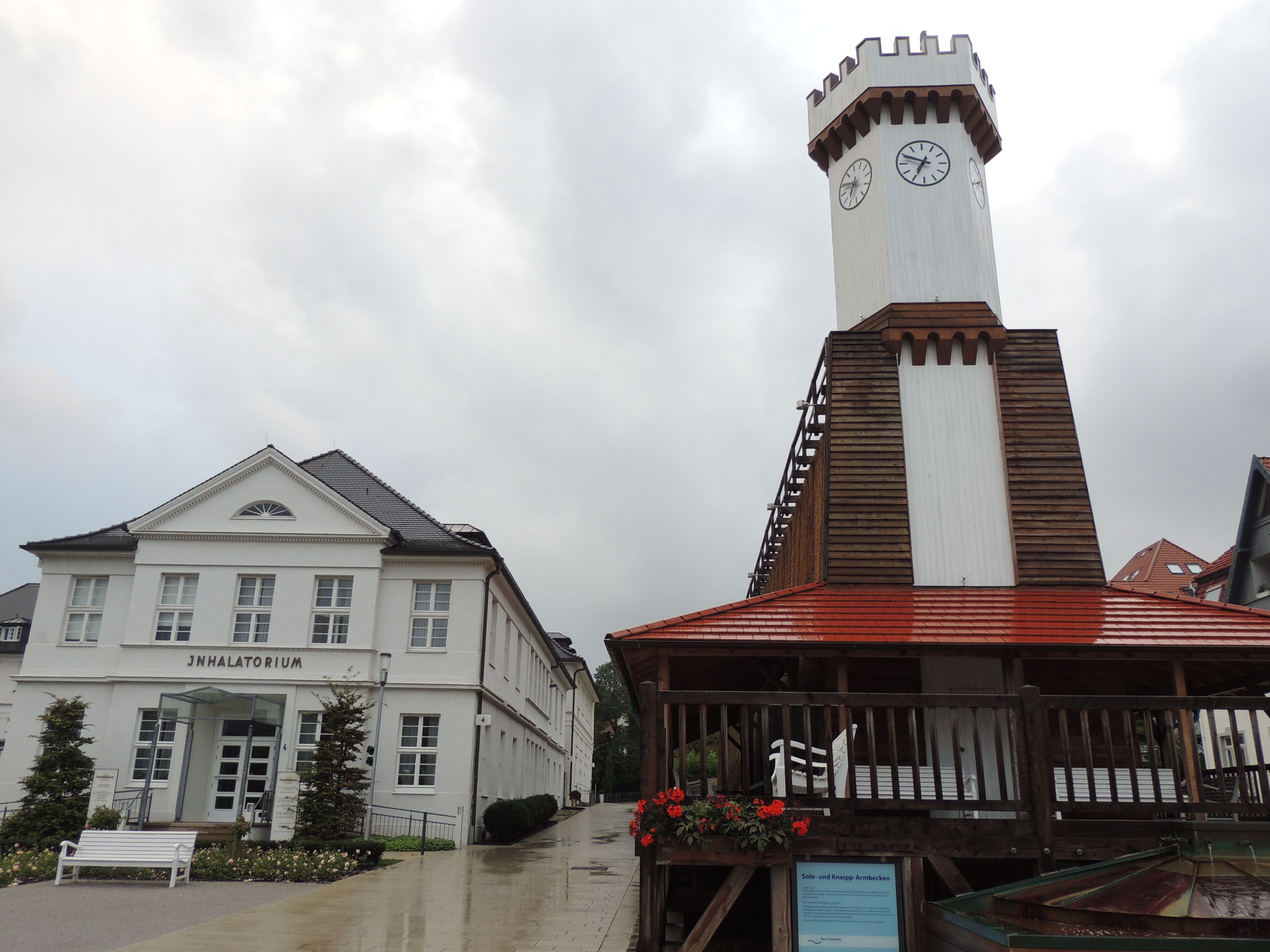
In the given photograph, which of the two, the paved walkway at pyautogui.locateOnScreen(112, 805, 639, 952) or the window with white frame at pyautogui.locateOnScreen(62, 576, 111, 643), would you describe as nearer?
the paved walkway at pyautogui.locateOnScreen(112, 805, 639, 952)

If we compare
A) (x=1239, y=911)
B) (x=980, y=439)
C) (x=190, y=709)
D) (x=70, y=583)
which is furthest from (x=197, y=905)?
(x=70, y=583)

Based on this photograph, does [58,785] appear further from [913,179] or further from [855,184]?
[913,179]

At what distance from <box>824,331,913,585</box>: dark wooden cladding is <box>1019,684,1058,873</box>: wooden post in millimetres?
4502

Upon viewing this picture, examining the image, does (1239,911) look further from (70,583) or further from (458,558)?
(70,583)

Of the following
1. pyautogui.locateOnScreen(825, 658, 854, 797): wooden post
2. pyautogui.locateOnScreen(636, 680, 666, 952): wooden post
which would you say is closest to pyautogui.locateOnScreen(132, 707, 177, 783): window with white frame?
pyautogui.locateOnScreen(636, 680, 666, 952): wooden post

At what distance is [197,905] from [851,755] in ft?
31.8

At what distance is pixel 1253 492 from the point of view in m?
27.9

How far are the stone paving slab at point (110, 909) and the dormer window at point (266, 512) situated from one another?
11.1 m

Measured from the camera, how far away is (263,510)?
25141 mm

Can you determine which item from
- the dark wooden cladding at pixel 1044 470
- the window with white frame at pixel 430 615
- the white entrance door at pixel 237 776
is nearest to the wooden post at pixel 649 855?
the dark wooden cladding at pixel 1044 470

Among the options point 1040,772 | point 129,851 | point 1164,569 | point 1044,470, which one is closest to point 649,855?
point 1040,772

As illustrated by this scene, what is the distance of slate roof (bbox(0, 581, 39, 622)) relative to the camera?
36.4m

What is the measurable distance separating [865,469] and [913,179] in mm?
6114

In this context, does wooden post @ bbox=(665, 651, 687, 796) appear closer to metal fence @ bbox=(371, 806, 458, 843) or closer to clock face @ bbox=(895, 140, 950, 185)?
clock face @ bbox=(895, 140, 950, 185)
